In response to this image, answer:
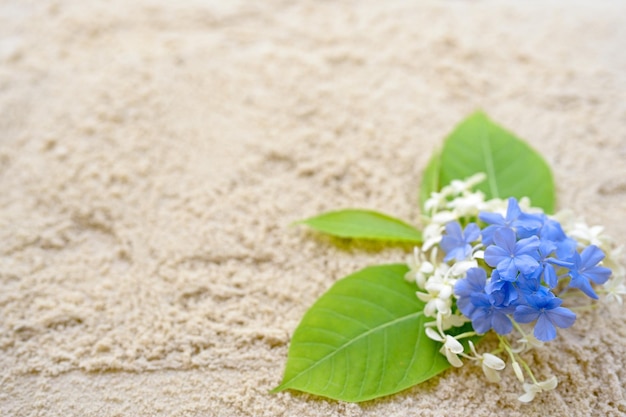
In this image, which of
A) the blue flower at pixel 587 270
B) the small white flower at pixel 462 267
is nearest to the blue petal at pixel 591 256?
the blue flower at pixel 587 270

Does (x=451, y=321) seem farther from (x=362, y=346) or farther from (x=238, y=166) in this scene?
(x=238, y=166)

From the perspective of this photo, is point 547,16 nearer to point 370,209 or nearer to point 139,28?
point 370,209

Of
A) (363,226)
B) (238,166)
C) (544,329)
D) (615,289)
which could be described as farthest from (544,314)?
(238,166)

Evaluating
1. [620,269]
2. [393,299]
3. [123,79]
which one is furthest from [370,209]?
[123,79]

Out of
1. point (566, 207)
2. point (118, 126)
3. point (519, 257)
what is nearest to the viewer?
point (519, 257)

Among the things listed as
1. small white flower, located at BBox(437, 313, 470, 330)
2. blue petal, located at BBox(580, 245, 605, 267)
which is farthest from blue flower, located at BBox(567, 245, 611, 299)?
small white flower, located at BBox(437, 313, 470, 330)

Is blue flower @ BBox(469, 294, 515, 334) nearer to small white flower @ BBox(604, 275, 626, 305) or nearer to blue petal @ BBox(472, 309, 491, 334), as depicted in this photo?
blue petal @ BBox(472, 309, 491, 334)

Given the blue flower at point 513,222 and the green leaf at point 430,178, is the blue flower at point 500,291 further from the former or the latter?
the green leaf at point 430,178
